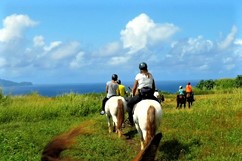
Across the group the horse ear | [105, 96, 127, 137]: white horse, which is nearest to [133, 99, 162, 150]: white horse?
[105, 96, 127, 137]: white horse

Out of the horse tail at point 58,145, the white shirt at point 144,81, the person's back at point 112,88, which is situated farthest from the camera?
the person's back at point 112,88

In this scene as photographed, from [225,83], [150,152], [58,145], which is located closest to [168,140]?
[58,145]

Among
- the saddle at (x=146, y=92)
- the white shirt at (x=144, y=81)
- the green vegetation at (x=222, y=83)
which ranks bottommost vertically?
the saddle at (x=146, y=92)

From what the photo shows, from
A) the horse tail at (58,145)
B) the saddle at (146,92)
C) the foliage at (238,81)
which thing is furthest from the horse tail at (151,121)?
the foliage at (238,81)

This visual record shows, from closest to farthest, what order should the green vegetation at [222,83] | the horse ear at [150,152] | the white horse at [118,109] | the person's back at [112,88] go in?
the horse ear at [150,152], the white horse at [118,109], the person's back at [112,88], the green vegetation at [222,83]

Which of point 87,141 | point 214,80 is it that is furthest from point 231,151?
point 214,80

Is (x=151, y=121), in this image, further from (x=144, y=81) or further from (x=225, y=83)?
(x=225, y=83)

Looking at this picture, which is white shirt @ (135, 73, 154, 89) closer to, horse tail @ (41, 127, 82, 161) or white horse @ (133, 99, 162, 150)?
white horse @ (133, 99, 162, 150)

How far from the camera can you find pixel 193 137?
13.3 metres

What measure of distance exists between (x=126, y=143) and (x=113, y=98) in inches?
72.8

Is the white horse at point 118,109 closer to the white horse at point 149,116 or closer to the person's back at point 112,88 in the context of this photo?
the person's back at point 112,88

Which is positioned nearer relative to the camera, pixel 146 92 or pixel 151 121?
pixel 151 121

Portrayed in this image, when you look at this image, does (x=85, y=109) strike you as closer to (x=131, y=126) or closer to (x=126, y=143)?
(x=131, y=126)

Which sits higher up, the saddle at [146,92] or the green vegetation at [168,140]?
the saddle at [146,92]
